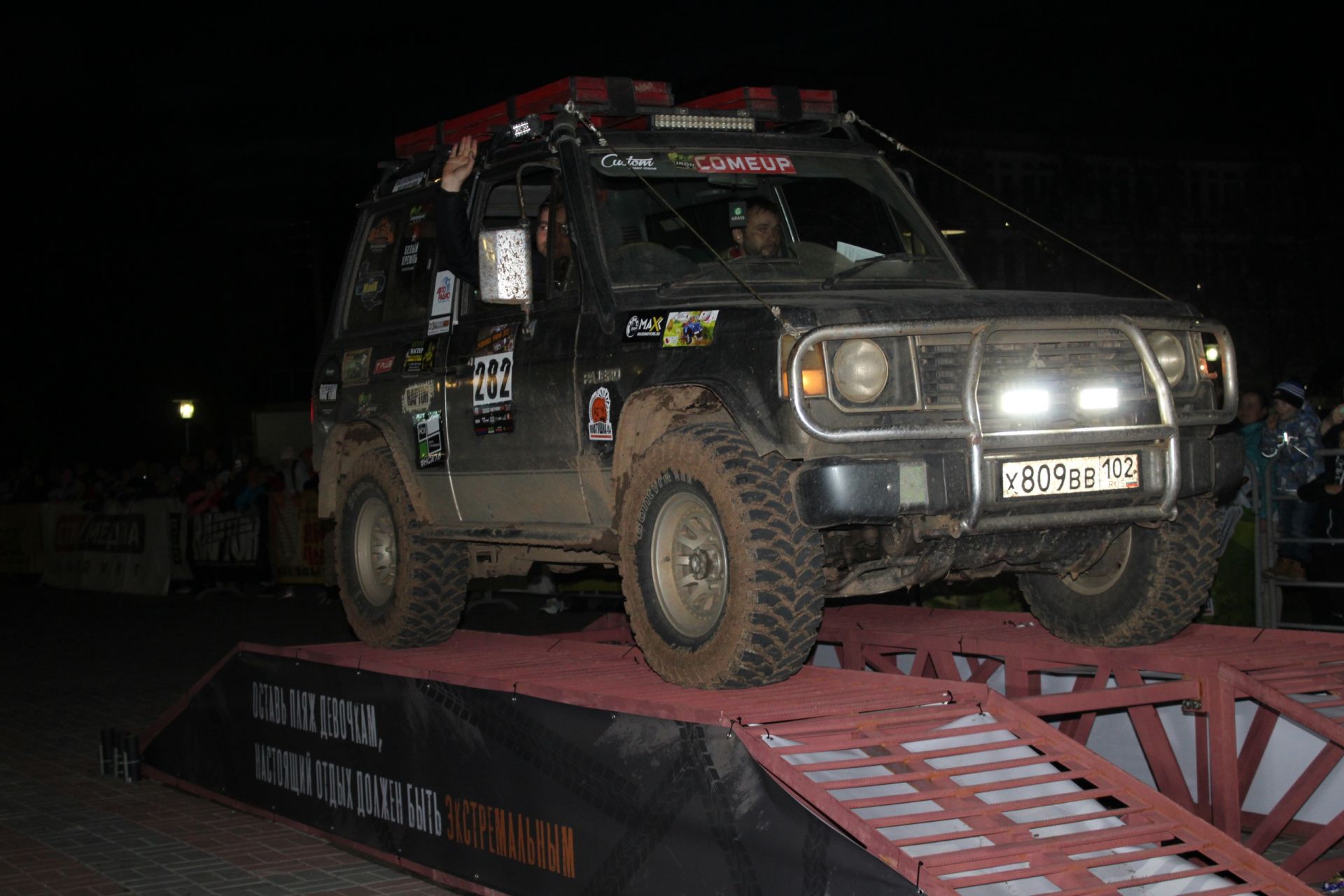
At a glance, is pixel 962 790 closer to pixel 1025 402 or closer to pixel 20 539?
pixel 1025 402

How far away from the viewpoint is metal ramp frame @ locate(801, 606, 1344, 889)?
217 inches

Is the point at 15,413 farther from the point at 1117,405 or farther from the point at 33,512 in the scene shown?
the point at 1117,405

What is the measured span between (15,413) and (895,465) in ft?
179

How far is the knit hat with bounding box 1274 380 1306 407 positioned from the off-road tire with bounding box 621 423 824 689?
656cm

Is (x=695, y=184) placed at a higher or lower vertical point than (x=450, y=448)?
higher

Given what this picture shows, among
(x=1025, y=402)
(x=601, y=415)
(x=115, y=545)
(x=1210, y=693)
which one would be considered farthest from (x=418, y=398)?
(x=115, y=545)

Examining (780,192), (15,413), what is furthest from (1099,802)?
(15,413)

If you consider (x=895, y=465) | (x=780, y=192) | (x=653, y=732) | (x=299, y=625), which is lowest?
(x=299, y=625)

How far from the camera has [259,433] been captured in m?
39.5

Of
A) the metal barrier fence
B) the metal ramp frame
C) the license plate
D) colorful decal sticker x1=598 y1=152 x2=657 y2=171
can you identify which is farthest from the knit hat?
colorful decal sticker x1=598 y1=152 x2=657 y2=171

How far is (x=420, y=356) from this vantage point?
7383 millimetres

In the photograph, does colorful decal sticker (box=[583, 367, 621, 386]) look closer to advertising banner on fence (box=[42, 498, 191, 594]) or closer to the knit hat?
the knit hat

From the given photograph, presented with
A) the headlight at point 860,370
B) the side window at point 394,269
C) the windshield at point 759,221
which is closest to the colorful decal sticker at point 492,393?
the side window at point 394,269

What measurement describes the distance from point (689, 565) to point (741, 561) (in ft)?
1.53
